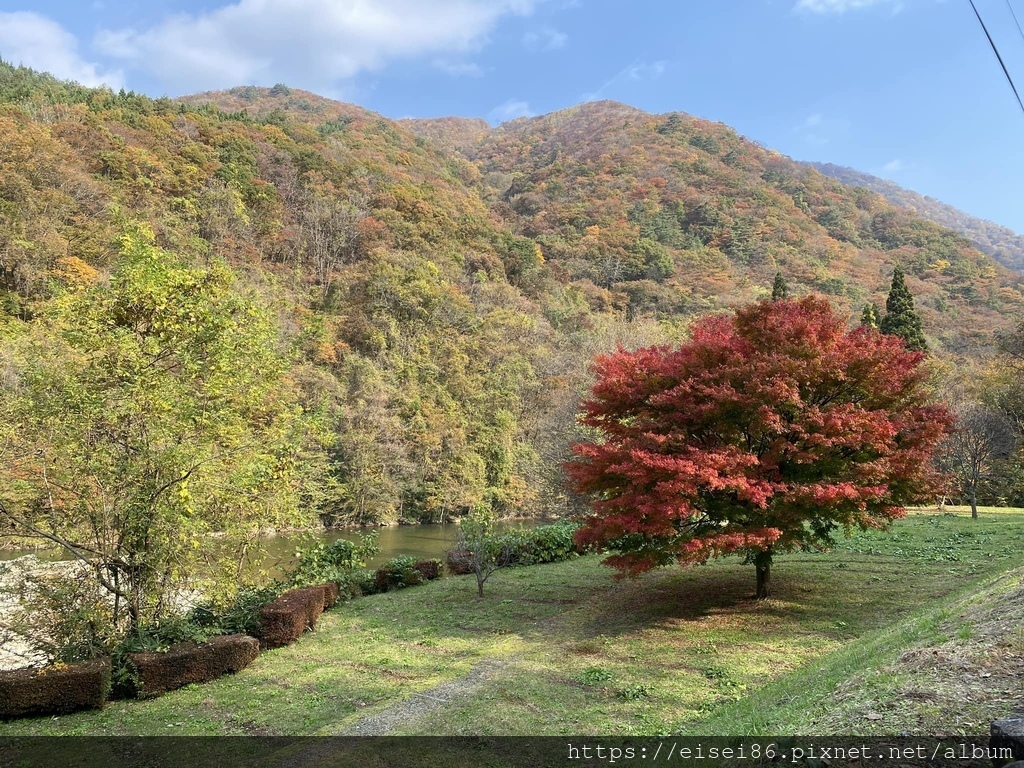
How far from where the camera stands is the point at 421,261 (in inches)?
1692

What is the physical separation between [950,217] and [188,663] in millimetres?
150747

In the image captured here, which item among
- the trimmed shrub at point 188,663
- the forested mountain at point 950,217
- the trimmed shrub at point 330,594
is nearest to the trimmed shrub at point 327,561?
the trimmed shrub at point 330,594

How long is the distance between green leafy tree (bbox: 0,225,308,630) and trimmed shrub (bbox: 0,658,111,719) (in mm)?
1115

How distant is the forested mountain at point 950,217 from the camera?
302ft

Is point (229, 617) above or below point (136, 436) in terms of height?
below

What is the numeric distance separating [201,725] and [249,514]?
339 centimetres

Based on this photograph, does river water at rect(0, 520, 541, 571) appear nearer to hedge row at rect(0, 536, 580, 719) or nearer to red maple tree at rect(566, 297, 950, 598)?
hedge row at rect(0, 536, 580, 719)

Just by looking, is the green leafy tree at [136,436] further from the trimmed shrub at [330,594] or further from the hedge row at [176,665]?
the trimmed shrub at [330,594]

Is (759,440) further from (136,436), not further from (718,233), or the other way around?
(718,233)

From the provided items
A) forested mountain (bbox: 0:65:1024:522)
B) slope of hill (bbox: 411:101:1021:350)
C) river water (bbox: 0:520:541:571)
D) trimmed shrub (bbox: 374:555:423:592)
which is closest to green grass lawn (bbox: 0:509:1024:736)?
trimmed shrub (bbox: 374:555:423:592)

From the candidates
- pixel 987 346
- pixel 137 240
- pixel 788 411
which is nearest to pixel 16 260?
pixel 137 240

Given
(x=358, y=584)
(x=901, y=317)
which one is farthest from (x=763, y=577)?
(x=901, y=317)

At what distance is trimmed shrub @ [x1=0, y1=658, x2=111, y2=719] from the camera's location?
679cm

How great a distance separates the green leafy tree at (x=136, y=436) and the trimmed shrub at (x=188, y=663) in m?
0.86
